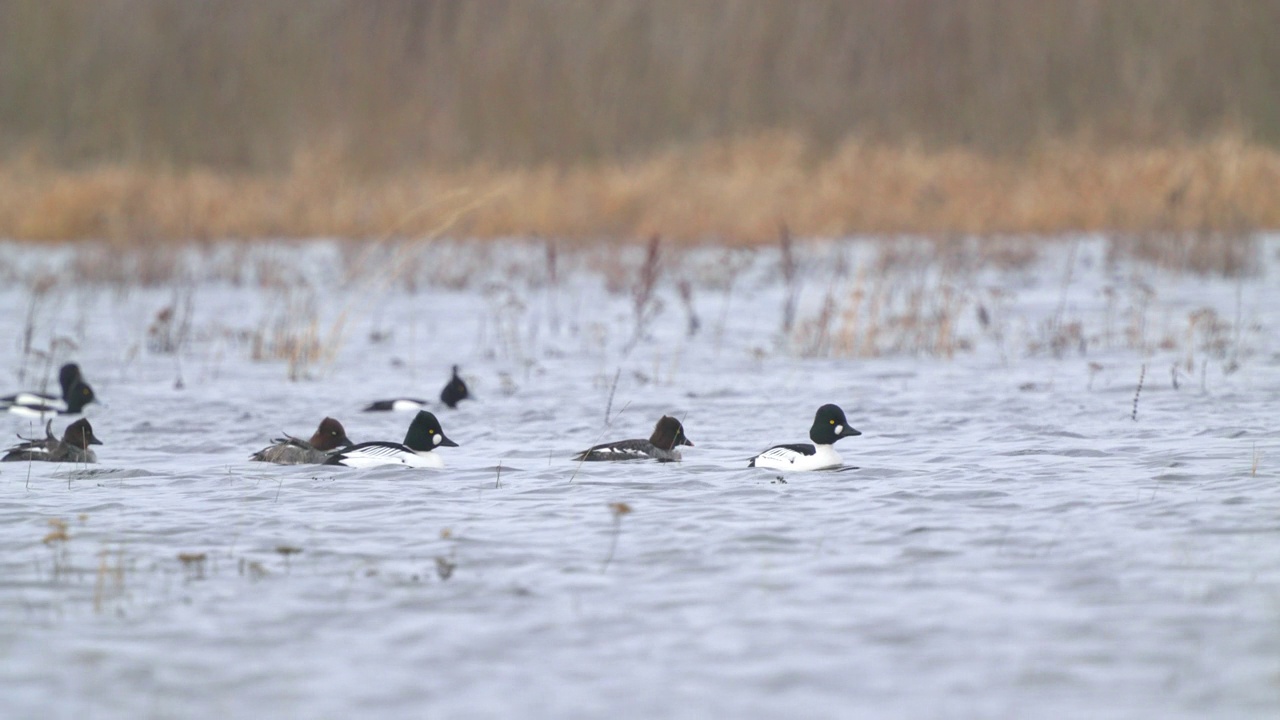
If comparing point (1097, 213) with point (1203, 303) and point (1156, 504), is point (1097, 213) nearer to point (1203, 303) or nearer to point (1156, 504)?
point (1203, 303)

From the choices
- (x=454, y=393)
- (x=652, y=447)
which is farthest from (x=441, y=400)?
(x=652, y=447)

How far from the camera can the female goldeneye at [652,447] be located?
27.8ft

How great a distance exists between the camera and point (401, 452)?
8508 mm

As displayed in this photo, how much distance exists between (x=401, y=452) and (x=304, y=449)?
0.58 meters

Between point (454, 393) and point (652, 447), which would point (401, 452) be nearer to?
point (652, 447)

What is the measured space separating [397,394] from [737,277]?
1094 cm

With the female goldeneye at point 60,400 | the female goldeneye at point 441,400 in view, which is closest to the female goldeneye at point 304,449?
the female goldeneye at point 441,400

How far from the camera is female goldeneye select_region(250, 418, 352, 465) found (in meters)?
8.59

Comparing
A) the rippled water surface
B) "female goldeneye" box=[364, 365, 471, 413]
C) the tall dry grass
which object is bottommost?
the rippled water surface

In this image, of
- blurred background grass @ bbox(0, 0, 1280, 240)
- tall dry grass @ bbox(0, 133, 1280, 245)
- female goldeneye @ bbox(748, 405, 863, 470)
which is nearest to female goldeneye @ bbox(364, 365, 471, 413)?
female goldeneye @ bbox(748, 405, 863, 470)

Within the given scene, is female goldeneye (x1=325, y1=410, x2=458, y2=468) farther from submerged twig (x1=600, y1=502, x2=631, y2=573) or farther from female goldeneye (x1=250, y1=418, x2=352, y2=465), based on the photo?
submerged twig (x1=600, y1=502, x2=631, y2=573)

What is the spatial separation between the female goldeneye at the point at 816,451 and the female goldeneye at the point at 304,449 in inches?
90.1

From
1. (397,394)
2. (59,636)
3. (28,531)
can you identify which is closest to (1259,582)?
(59,636)

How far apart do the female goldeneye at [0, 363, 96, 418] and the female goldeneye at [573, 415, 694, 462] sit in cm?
399
